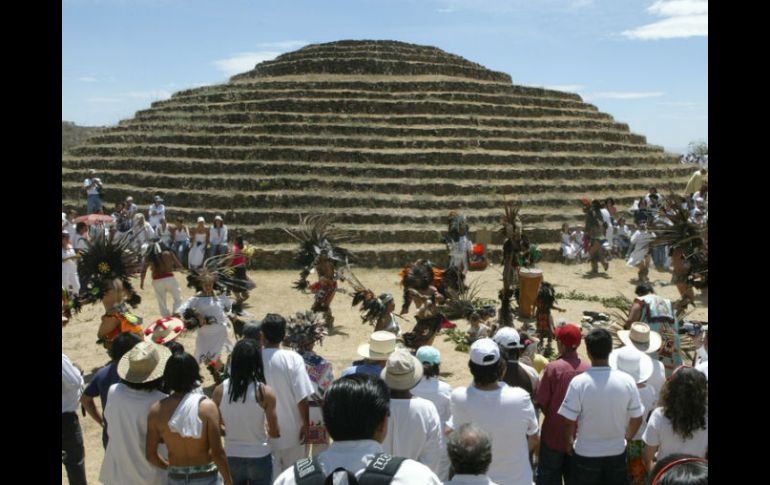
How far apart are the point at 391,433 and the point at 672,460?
63.5 inches

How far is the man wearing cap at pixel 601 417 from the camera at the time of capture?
14.6ft

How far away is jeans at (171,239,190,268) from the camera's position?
15.5 meters

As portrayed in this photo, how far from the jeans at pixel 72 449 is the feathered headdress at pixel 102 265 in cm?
362

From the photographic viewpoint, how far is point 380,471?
2.68m

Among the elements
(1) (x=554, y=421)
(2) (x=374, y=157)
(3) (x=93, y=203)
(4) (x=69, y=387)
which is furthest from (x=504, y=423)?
(3) (x=93, y=203)

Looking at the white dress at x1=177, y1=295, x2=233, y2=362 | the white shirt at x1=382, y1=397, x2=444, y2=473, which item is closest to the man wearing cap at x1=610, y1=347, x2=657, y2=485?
the white shirt at x1=382, y1=397, x2=444, y2=473

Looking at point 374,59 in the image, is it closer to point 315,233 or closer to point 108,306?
point 315,233

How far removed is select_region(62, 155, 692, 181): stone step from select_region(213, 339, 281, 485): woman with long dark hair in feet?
50.3

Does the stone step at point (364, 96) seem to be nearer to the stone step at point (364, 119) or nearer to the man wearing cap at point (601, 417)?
the stone step at point (364, 119)

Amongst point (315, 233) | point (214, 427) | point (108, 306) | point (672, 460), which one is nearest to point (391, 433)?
point (214, 427)

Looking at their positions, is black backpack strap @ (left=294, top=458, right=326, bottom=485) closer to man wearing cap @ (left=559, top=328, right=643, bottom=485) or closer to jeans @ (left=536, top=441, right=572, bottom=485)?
man wearing cap @ (left=559, top=328, right=643, bottom=485)

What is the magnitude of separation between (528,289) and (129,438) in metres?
8.46

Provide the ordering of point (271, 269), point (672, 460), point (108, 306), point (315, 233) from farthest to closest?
point (271, 269), point (315, 233), point (108, 306), point (672, 460)

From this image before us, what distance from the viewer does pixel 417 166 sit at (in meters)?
20.0
